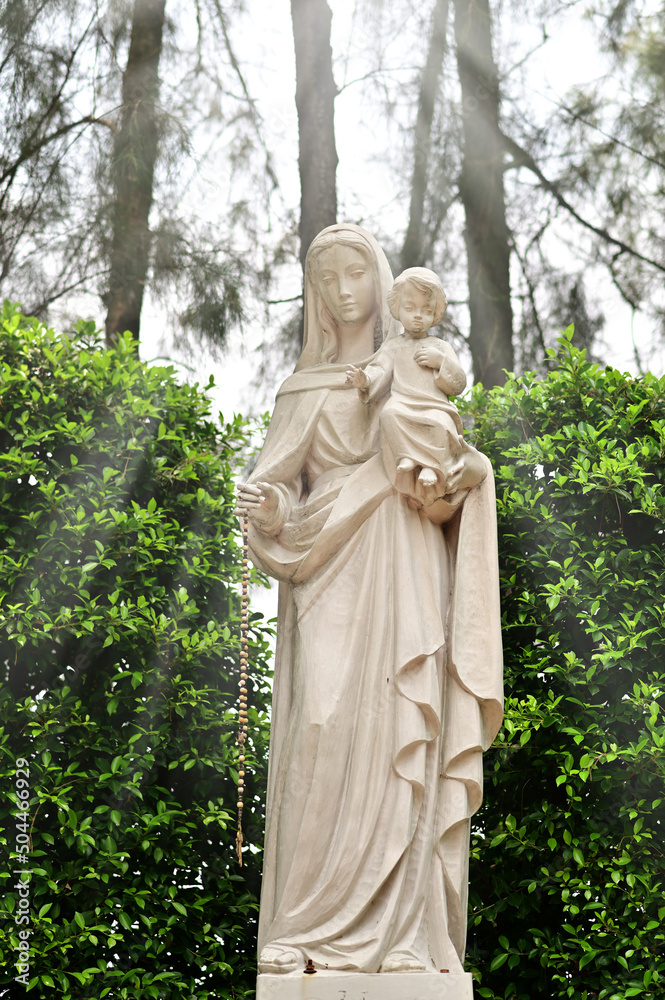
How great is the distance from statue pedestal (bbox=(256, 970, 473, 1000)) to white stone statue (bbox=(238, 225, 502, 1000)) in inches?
1.2

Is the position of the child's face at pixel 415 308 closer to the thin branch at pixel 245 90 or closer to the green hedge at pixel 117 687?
the green hedge at pixel 117 687

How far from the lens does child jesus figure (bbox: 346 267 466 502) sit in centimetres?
387

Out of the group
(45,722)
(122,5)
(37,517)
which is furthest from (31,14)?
(45,722)

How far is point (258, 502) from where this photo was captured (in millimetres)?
4012

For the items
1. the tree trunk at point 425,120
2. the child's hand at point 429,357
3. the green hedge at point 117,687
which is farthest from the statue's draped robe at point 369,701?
the tree trunk at point 425,120

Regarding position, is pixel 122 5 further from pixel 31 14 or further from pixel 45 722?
pixel 45 722

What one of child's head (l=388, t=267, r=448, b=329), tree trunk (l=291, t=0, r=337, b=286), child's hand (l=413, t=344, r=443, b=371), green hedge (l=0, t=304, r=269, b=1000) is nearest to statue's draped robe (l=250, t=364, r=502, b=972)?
child's hand (l=413, t=344, r=443, b=371)

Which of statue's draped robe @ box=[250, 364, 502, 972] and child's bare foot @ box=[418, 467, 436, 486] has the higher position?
child's bare foot @ box=[418, 467, 436, 486]

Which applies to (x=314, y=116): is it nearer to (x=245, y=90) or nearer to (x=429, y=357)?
(x=245, y=90)

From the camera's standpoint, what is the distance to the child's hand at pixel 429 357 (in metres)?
4.00

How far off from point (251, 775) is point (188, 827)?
438 mm

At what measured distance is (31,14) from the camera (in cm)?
864

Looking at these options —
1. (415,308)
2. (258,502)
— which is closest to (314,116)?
(415,308)

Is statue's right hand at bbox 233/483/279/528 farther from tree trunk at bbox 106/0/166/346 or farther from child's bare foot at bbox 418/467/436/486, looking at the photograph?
tree trunk at bbox 106/0/166/346
